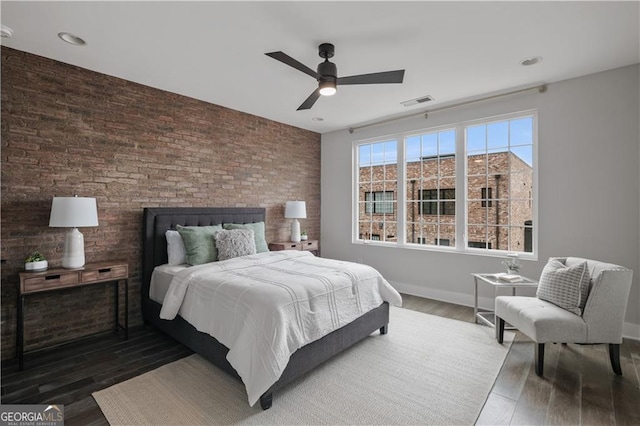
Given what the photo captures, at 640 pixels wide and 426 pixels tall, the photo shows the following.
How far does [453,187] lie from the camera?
478 cm

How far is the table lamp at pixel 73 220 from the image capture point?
289 centimetres

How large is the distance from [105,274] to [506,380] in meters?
3.83

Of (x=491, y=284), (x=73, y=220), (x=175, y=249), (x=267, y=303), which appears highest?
(x=73, y=220)

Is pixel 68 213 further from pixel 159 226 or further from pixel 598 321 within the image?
pixel 598 321

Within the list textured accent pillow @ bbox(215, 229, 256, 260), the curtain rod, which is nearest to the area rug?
textured accent pillow @ bbox(215, 229, 256, 260)

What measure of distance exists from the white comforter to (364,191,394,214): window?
2.34 m

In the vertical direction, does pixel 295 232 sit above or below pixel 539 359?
above

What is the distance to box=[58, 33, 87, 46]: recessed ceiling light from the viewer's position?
273 cm

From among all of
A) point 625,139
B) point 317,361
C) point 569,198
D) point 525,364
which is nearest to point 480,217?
point 569,198

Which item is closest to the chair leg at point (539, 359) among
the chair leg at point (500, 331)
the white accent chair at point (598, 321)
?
the white accent chair at point (598, 321)

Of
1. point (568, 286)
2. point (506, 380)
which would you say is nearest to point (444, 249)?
point (568, 286)

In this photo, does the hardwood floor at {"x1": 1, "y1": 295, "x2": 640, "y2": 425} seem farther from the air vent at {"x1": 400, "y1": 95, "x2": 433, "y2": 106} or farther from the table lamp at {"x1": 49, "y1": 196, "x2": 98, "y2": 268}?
the air vent at {"x1": 400, "y1": 95, "x2": 433, "y2": 106}

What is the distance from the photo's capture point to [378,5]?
2.35 m

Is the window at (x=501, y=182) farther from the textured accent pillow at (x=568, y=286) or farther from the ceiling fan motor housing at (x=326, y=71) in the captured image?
the ceiling fan motor housing at (x=326, y=71)
